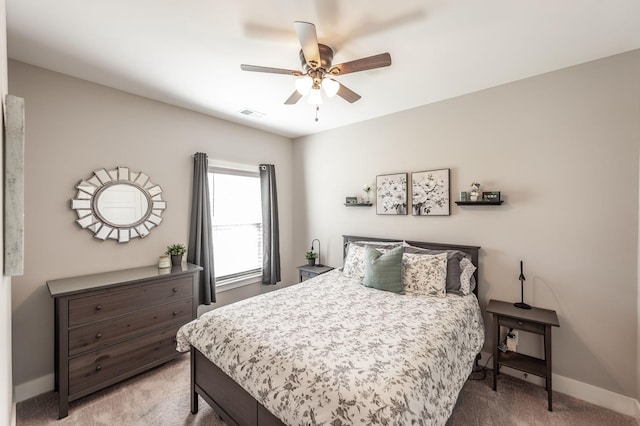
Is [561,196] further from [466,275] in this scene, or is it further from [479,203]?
[466,275]

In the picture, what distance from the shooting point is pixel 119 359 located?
2.27 m

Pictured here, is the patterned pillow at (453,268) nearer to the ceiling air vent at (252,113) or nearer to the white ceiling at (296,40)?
the white ceiling at (296,40)

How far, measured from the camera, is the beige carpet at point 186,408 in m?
Answer: 1.95

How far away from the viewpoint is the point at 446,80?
8.04ft

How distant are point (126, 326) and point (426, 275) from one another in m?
2.74

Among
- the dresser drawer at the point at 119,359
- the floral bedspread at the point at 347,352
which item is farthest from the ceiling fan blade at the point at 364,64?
the dresser drawer at the point at 119,359

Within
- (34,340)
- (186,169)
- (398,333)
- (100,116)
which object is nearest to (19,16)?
(100,116)

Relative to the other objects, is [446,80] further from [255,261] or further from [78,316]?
[78,316]

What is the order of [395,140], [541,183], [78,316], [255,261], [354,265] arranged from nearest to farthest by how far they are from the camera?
[78,316] < [541,183] < [354,265] < [395,140] < [255,261]

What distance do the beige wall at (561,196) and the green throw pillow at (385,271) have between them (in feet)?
2.21

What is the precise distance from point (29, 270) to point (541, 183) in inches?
175

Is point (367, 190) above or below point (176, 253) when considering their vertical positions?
above

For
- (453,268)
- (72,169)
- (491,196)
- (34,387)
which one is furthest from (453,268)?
(34,387)

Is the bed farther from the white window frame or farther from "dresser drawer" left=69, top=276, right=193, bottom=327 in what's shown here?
the white window frame
